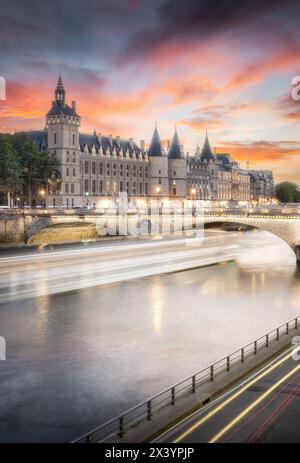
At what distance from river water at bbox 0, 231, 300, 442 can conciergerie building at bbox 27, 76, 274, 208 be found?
3086 inches

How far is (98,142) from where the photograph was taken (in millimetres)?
143000

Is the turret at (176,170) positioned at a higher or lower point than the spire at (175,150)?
lower

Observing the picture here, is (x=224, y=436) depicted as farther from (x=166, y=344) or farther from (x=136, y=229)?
(x=136, y=229)

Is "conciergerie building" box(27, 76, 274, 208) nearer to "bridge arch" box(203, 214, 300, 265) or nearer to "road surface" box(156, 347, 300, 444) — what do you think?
"bridge arch" box(203, 214, 300, 265)

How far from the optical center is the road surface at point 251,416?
1620 centimetres

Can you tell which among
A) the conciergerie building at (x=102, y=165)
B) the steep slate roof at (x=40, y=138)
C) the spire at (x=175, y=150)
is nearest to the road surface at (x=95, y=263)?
the conciergerie building at (x=102, y=165)

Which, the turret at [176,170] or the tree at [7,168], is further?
the turret at [176,170]

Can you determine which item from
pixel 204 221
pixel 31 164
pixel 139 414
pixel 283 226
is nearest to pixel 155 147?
pixel 31 164

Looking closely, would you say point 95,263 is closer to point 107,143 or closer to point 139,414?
point 139,414

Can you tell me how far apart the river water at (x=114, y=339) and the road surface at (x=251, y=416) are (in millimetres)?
3732

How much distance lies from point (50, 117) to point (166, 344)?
4179 inches

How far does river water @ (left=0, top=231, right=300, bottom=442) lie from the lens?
20281 mm
